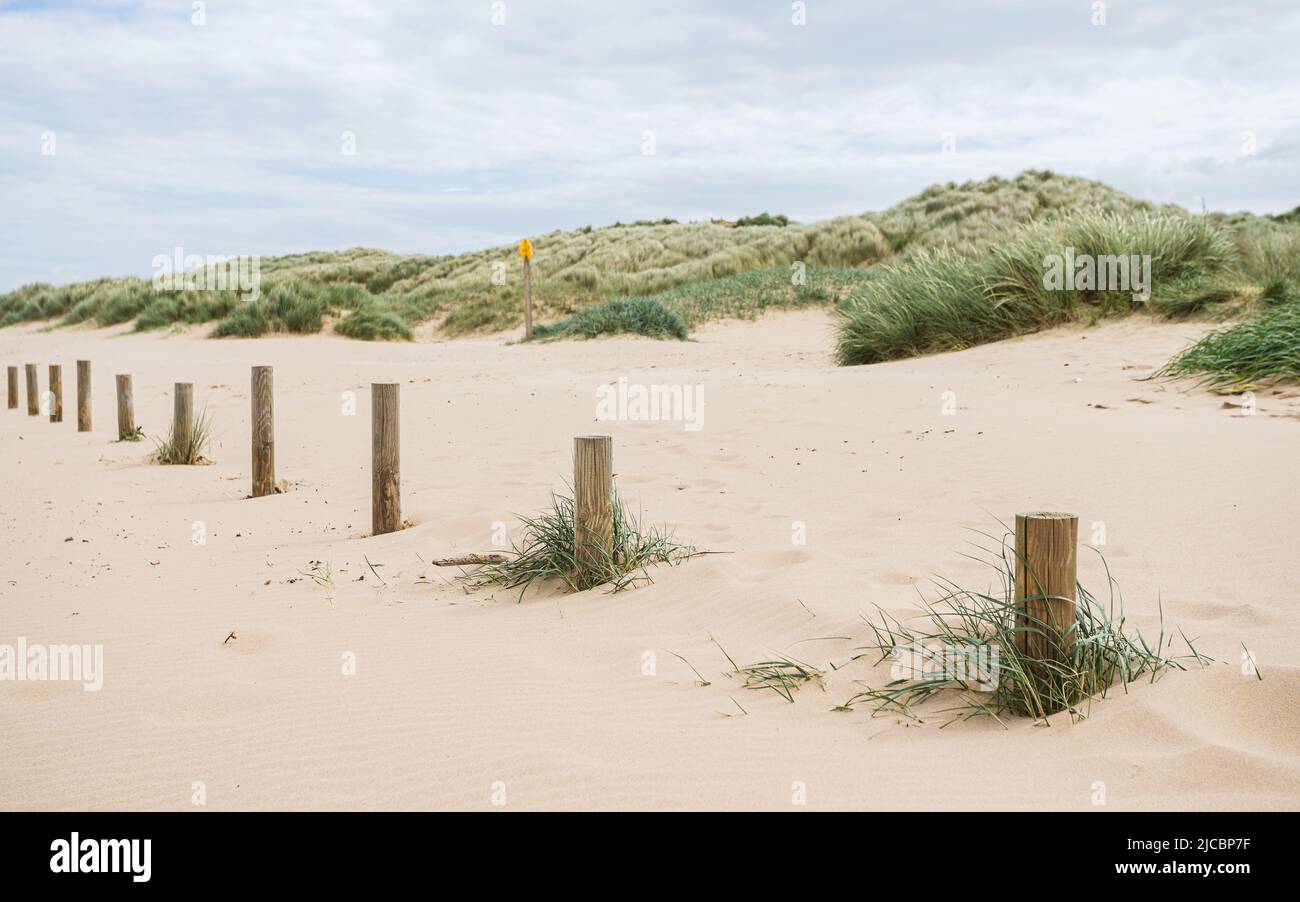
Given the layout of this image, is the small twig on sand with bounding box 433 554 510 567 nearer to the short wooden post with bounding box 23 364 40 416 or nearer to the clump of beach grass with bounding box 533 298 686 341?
the short wooden post with bounding box 23 364 40 416

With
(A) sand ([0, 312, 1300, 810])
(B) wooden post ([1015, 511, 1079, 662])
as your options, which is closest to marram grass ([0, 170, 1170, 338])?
(A) sand ([0, 312, 1300, 810])

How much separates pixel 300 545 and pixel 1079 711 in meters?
4.54

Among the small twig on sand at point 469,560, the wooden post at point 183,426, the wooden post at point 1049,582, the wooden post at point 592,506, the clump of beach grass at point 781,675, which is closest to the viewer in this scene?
the wooden post at point 1049,582

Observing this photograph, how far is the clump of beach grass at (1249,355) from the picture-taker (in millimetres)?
7941

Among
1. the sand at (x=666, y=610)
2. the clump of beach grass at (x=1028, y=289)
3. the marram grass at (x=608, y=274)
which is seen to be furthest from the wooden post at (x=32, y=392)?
the clump of beach grass at (x=1028, y=289)

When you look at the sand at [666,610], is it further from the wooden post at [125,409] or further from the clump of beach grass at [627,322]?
the clump of beach grass at [627,322]

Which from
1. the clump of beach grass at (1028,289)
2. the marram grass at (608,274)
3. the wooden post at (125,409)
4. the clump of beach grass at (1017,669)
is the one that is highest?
the marram grass at (608,274)

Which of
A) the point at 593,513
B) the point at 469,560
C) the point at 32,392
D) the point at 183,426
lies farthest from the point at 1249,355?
the point at 32,392

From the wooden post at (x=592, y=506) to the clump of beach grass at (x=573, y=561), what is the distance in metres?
0.01

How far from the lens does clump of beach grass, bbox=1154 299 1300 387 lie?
26.1 ft

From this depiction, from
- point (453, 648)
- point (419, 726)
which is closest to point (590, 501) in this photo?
point (453, 648)

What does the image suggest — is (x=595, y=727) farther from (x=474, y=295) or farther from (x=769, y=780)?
(x=474, y=295)

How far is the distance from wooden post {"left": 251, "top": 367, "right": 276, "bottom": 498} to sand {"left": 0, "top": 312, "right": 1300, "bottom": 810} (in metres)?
0.19
